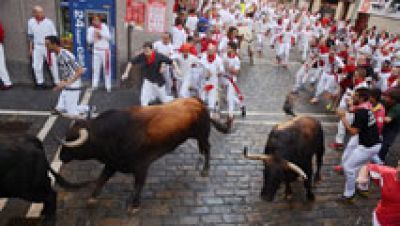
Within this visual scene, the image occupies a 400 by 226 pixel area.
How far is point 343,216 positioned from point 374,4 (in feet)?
96.6

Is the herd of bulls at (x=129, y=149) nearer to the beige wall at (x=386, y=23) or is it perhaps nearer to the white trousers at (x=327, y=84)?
the white trousers at (x=327, y=84)

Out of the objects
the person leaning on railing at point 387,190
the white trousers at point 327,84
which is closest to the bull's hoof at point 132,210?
the person leaning on railing at point 387,190

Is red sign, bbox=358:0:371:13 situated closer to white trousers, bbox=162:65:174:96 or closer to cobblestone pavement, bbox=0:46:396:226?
white trousers, bbox=162:65:174:96

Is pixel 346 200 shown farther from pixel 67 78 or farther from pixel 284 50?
pixel 284 50

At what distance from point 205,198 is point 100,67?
612 centimetres

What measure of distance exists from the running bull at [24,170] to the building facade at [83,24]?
636 cm

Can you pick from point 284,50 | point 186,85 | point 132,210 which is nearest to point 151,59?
point 186,85

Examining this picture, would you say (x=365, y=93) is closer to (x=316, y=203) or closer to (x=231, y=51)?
(x=316, y=203)

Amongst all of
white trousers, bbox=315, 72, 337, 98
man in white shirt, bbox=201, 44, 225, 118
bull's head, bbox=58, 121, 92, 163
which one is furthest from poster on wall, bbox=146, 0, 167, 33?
bull's head, bbox=58, 121, 92, 163

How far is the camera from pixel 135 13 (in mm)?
10391

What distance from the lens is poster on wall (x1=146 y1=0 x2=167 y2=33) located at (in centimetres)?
1048

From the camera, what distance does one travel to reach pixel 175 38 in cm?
1100

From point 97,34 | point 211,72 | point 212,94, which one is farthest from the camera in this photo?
point 97,34

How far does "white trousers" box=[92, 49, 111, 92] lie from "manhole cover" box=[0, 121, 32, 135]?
281 cm
